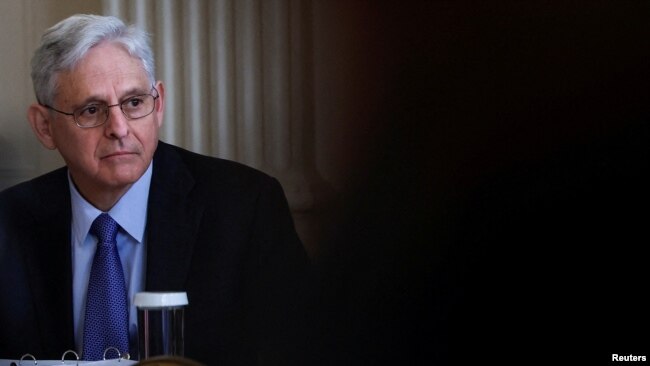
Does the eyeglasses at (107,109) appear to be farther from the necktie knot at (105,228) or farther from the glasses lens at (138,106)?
the necktie knot at (105,228)

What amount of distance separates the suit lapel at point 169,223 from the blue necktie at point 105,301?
6 centimetres

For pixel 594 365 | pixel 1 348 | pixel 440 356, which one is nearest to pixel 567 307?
pixel 594 365

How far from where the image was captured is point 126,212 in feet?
6.07

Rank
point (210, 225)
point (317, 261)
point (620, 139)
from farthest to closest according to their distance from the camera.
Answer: point (317, 261)
point (210, 225)
point (620, 139)

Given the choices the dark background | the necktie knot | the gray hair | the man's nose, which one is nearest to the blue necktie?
the necktie knot

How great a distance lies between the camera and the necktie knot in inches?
71.7

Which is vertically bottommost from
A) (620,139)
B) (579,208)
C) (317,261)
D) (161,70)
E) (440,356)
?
(440,356)

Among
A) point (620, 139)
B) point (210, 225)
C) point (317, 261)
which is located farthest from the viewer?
point (317, 261)

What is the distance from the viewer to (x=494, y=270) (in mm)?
1898

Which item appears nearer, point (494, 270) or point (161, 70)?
point (494, 270)

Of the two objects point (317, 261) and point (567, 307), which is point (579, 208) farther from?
point (317, 261)

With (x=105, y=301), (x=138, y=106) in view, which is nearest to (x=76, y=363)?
(x=105, y=301)

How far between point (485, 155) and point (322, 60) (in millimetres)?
490

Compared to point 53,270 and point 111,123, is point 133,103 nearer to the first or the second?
point 111,123
